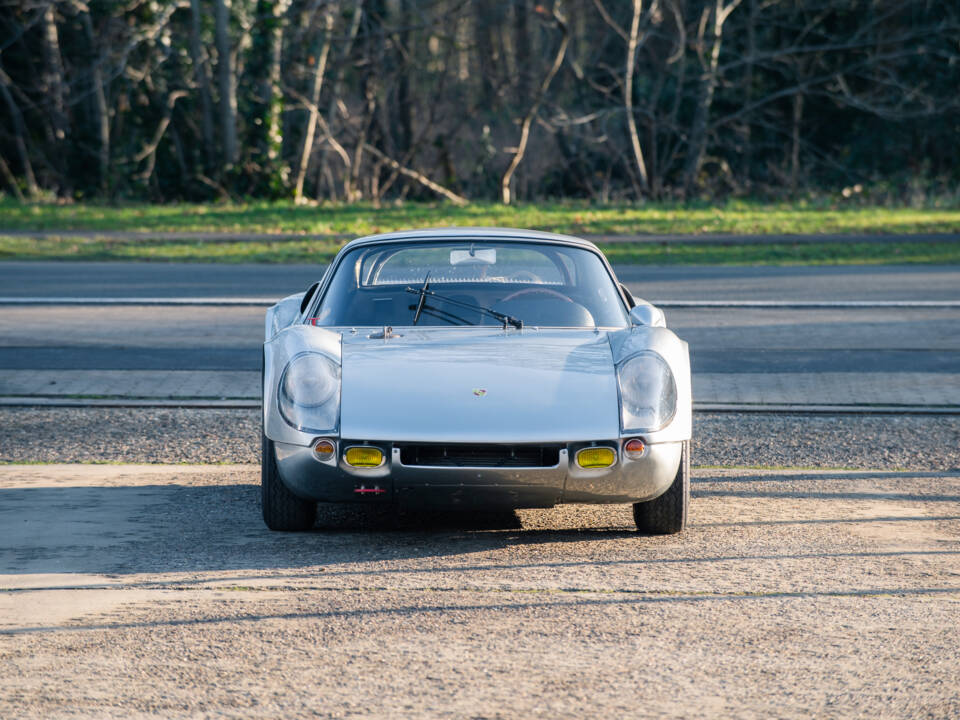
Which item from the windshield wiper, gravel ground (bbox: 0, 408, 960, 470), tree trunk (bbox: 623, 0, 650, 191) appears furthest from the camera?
tree trunk (bbox: 623, 0, 650, 191)

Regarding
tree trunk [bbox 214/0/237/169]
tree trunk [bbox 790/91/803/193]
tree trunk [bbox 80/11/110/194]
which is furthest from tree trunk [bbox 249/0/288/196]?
tree trunk [bbox 790/91/803/193]

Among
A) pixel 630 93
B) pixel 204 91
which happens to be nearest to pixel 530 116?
pixel 630 93

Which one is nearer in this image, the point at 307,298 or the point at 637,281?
the point at 307,298

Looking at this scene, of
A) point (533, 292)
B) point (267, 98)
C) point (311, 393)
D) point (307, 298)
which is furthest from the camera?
point (267, 98)

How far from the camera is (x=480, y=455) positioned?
205 inches

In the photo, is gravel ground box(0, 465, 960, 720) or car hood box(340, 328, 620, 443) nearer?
gravel ground box(0, 465, 960, 720)

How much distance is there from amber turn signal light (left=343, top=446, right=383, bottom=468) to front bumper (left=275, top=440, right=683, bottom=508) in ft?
0.06

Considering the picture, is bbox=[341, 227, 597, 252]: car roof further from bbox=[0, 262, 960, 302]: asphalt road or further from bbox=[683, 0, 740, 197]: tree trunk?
A: bbox=[683, 0, 740, 197]: tree trunk

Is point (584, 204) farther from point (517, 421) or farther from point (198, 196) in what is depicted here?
point (517, 421)

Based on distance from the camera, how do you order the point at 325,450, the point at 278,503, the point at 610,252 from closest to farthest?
the point at 325,450, the point at 278,503, the point at 610,252

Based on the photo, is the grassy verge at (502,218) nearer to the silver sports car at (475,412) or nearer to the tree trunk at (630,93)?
the tree trunk at (630,93)

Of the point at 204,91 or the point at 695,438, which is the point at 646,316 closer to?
the point at 695,438

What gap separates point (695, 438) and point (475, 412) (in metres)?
2.79

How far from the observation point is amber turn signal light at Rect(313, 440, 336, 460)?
5234 millimetres
